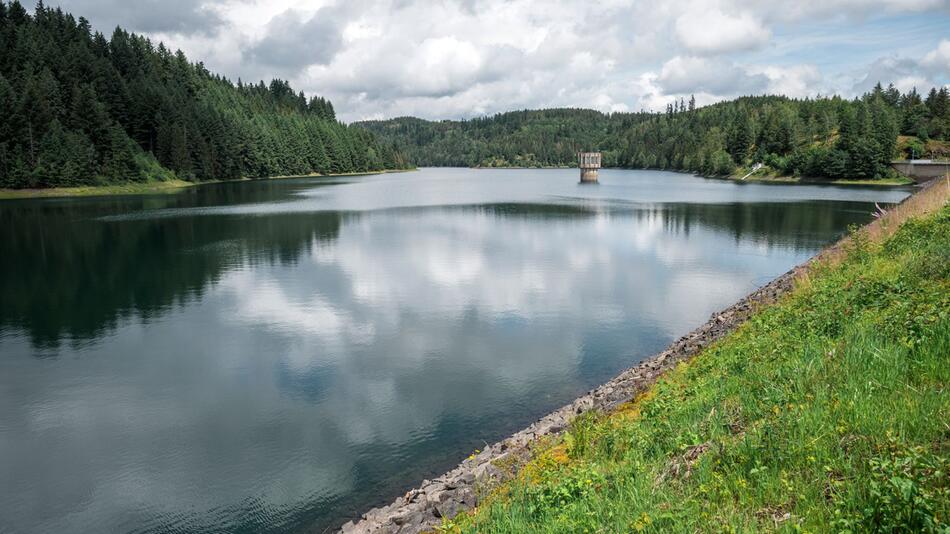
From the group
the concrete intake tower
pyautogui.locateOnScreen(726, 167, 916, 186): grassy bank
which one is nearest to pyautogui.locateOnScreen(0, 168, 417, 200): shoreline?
the concrete intake tower

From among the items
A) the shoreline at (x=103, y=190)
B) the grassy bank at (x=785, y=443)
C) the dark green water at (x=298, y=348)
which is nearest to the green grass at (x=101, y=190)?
the shoreline at (x=103, y=190)

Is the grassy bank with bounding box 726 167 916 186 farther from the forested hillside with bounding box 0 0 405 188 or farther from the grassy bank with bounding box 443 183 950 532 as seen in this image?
the forested hillside with bounding box 0 0 405 188

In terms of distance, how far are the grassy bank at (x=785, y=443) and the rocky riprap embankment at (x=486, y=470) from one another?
661 mm

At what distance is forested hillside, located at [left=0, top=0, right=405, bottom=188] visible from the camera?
92.6 meters

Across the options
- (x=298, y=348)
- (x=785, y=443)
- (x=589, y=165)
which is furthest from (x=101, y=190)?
(x=589, y=165)

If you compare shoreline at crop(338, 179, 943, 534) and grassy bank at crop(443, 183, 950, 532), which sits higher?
grassy bank at crop(443, 183, 950, 532)

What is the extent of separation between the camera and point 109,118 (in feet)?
344

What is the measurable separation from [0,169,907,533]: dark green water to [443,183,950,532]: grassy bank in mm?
5512

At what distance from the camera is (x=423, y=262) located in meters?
41.8

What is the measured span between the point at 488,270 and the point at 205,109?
12641 centimetres

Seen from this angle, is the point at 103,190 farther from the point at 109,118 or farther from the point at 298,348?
the point at 298,348

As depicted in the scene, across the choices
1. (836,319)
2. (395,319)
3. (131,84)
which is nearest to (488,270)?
(395,319)

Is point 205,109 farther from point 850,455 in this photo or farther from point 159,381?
point 850,455

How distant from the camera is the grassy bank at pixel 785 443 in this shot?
6223 millimetres
